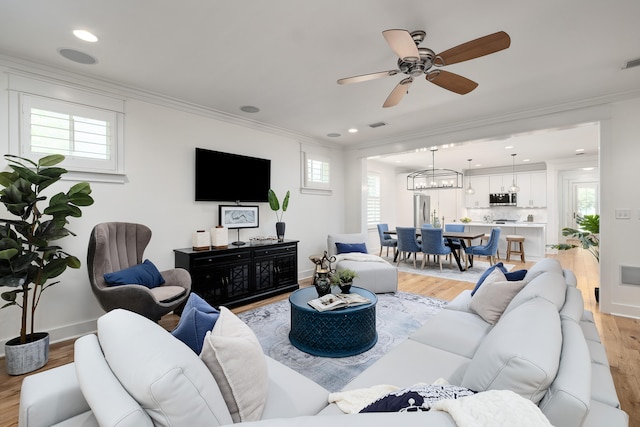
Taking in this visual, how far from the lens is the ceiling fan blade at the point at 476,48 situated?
1808 mm

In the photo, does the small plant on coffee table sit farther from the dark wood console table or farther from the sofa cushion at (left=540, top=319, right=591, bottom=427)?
the sofa cushion at (left=540, top=319, right=591, bottom=427)

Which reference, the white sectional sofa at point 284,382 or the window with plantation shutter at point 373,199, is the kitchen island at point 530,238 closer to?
the window with plantation shutter at point 373,199

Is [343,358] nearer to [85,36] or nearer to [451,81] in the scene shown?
[451,81]

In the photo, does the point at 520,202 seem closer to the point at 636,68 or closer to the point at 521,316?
the point at 636,68

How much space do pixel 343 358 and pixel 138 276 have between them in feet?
6.99

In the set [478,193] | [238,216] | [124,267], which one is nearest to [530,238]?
[478,193]

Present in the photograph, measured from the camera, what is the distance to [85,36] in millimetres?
2375

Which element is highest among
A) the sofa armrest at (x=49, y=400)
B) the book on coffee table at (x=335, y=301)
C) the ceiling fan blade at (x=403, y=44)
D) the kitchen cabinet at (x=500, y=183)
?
the ceiling fan blade at (x=403, y=44)

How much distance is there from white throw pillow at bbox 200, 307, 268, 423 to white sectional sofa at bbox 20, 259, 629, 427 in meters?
0.08

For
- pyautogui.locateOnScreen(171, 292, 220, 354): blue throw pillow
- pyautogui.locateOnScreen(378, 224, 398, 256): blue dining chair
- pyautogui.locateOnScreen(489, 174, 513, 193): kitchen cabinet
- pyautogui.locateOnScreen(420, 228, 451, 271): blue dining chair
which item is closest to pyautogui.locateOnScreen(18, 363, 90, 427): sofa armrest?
pyautogui.locateOnScreen(171, 292, 220, 354): blue throw pillow

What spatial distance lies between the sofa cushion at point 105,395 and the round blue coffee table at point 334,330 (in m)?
1.70

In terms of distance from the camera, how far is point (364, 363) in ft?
8.01

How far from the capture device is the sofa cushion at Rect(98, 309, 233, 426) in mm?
830

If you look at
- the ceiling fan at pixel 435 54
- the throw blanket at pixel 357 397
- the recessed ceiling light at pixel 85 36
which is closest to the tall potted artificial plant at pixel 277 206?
the ceiling fan at pixel 435 54
